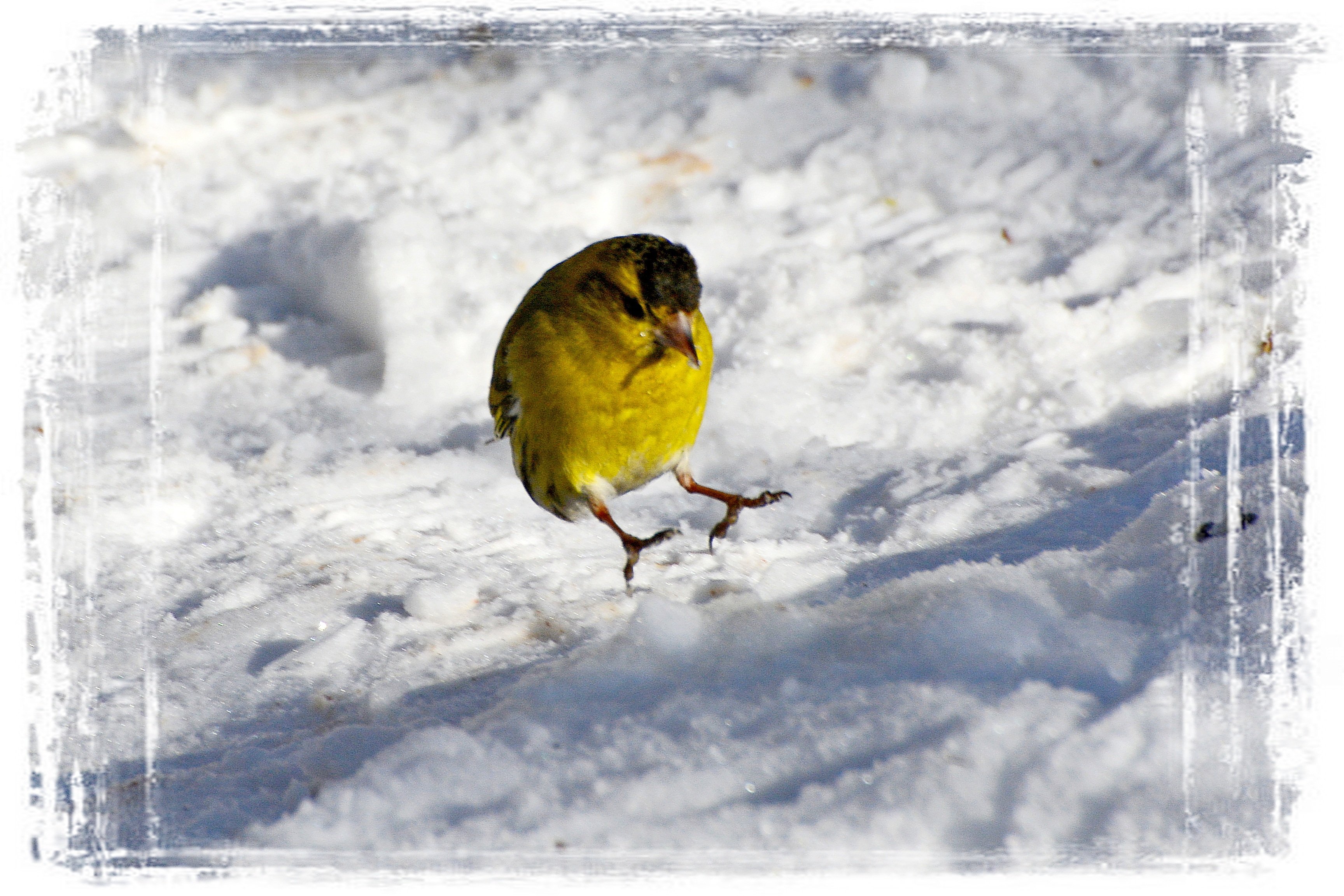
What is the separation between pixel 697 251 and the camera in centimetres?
371

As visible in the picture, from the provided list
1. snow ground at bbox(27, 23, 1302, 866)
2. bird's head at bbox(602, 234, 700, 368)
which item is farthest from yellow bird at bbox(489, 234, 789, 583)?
snow ground at bbox(27, 23, 1302, 866)

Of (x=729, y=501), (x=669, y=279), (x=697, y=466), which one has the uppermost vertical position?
(x=669, y=279)

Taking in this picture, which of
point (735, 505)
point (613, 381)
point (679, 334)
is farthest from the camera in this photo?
point (735, 505)

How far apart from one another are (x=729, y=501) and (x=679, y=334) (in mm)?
559

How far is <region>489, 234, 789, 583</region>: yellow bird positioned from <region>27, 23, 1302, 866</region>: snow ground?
0.64 feet

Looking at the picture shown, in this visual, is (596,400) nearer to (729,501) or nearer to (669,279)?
(669,279)

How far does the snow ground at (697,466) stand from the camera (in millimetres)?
1673

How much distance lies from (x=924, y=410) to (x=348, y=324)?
2002mm

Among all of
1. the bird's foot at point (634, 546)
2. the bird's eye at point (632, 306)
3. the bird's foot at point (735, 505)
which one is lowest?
the bird's foot at point (634, 546)

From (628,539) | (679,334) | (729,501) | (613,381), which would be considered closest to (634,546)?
(628,539)

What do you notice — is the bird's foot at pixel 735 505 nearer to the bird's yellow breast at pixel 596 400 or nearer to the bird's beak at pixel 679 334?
the bird's yellow breast at pixel 596 400

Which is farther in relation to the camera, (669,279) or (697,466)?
(697,466)

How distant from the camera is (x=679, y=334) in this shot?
2207 mm

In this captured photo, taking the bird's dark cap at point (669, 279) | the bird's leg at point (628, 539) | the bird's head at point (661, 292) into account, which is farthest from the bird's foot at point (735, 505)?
the bird's dark cap at point (669, 279)
